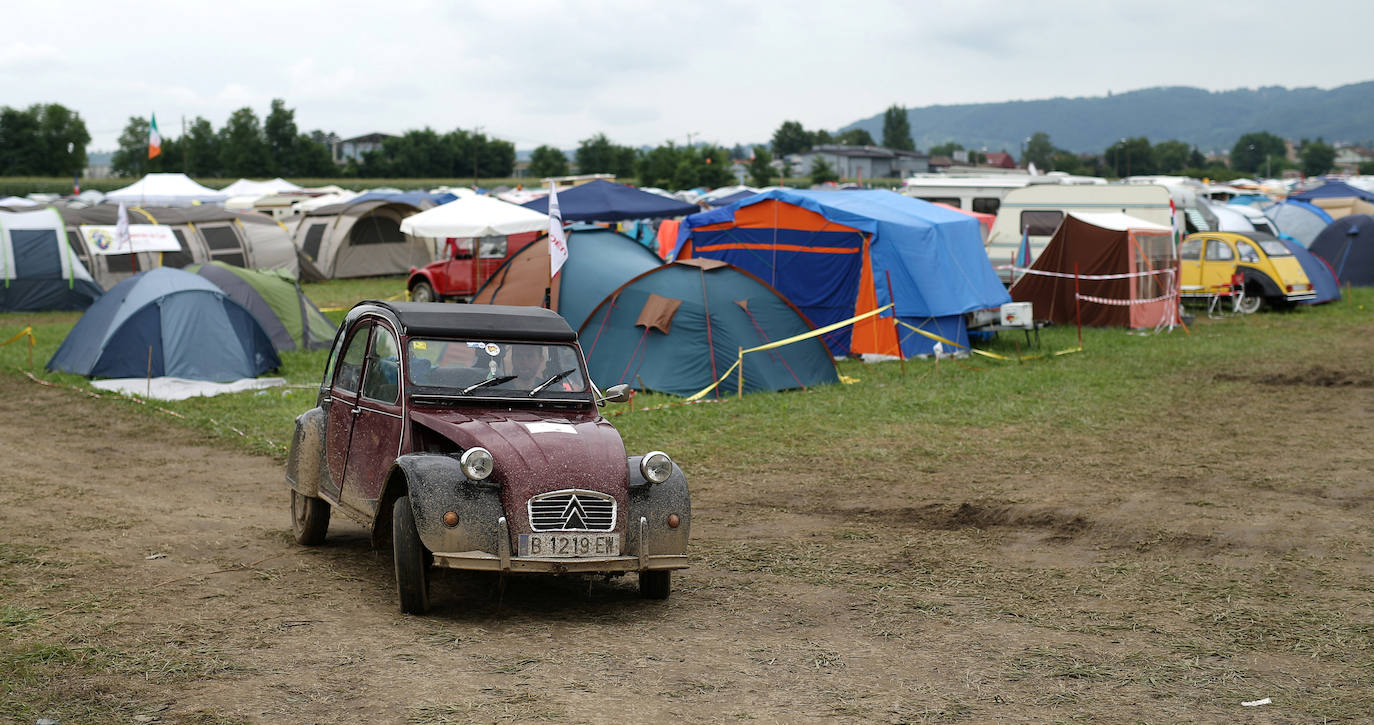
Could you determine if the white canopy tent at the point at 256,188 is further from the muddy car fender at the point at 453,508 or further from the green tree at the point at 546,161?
the muddy car fender at the point at 453,508

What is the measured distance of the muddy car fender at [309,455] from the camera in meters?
8.60

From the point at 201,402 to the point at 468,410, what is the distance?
9328 millimetres

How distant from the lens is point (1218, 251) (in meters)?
26.5

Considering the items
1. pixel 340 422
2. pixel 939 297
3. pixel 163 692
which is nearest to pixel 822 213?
pixel 939 297

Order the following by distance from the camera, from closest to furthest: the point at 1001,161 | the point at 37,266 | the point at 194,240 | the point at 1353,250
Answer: the point at 37,266 < the point at 194,240 < the point at 1353,250 < the point at 1001,161

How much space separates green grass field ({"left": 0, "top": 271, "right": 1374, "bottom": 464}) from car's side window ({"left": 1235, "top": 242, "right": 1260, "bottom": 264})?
13.4 feet

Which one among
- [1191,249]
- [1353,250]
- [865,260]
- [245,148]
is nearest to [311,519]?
[865,260]

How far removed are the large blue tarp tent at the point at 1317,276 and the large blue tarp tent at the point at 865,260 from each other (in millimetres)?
10577

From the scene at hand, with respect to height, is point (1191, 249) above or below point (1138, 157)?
below

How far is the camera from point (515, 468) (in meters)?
6.76

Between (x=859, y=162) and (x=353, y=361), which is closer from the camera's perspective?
(x=353, y=361)

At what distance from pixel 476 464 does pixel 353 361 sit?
230 cm

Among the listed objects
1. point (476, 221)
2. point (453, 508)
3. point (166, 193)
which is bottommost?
point (453, 508)

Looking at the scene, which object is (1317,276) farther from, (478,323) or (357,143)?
(357,143)
